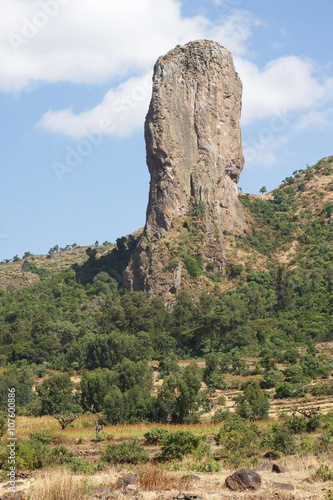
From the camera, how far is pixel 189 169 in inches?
3191

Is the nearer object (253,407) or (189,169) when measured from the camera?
(253,407)

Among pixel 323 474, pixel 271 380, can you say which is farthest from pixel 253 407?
pixel 323 474

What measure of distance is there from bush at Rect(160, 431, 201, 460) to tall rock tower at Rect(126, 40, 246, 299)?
56.2 metres

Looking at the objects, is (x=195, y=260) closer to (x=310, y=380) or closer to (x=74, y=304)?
(x=74, y=304)

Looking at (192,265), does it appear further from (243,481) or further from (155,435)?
(243,481)

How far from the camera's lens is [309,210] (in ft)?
319

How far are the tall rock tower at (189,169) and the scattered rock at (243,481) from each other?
6126 centimetres

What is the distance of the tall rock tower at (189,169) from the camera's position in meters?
75.8

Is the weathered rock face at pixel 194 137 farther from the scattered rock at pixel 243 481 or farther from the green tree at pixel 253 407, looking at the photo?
the scattered rock at pixel 243 481

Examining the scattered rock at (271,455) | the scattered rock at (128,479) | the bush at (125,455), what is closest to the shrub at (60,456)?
the bush at (125,455)

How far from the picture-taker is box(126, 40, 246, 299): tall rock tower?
75.8 m

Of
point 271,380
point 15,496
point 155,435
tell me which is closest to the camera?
point 15,496

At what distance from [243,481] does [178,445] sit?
16.8ft

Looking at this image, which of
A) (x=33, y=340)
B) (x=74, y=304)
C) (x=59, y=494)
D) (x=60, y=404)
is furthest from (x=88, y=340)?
(x=59, y=494)
